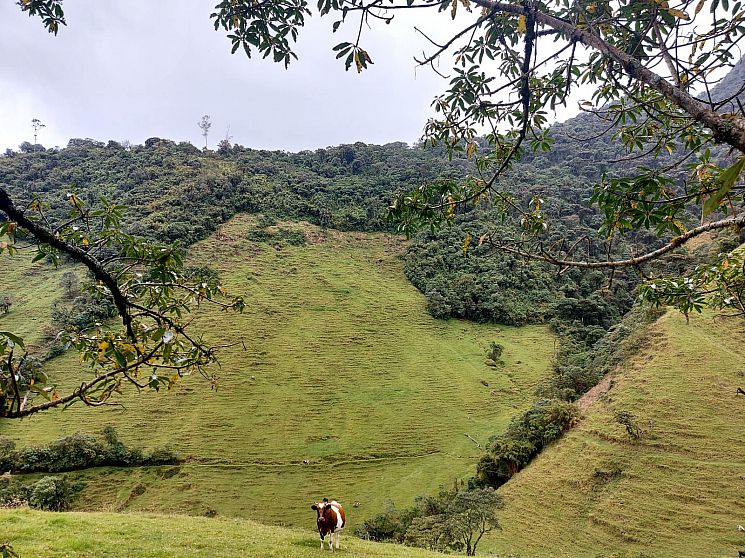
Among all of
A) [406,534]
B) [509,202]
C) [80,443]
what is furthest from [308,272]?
[509,202]

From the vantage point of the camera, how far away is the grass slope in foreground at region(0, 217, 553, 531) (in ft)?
53.4

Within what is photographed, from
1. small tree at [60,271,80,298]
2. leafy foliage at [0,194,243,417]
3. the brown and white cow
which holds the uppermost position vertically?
small tree at [60,271,80,298]

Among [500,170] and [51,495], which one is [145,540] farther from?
[51,495]

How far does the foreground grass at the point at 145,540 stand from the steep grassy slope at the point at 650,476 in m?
4.65

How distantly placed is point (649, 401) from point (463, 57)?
13.9m

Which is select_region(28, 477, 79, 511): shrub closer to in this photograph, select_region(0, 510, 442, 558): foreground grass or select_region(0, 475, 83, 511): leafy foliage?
select_region(0, 475, 83, 511): leafy foliage

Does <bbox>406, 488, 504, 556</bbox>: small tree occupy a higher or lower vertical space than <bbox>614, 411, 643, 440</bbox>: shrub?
lower

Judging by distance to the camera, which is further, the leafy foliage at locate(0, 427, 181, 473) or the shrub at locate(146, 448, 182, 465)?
the shrub at locate(146, 448, 182, 465)

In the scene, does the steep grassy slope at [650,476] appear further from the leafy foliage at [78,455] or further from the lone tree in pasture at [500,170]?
the leafy foliage at [78,455]

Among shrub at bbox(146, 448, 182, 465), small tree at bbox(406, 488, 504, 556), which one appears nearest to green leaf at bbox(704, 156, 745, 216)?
small tree at bbox(406, 488, 504, 556)

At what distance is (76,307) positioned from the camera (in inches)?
969

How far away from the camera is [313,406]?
21406 millimetres

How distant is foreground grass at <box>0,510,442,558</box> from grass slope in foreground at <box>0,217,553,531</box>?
7.39m

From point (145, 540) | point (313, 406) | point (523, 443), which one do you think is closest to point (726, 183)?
point (145, 540)
